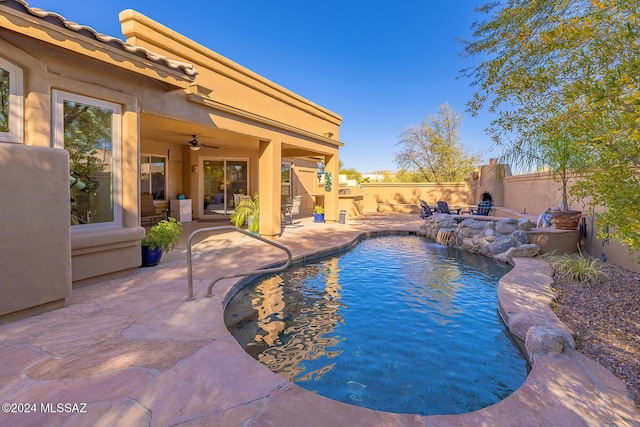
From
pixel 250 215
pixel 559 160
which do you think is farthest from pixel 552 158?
pixel 250 215

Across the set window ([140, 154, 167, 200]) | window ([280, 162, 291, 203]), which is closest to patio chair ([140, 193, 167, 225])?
window ([140, 154, 167, 200])

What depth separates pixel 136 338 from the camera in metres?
3.34

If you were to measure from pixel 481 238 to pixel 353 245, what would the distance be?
383cm

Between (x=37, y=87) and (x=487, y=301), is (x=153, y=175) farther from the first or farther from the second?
(x=487, y=301)

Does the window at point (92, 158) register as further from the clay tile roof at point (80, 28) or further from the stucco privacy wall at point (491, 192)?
the stucco privacy wall at point (491, 192)

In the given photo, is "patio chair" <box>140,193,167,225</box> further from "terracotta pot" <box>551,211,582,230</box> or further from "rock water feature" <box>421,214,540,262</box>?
"terracotta pot" <box>551,211,582,230</box>

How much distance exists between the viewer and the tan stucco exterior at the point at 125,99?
3.98 meters

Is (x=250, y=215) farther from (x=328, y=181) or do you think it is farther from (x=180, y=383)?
(x=180, y=383)

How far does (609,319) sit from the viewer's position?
170 inches

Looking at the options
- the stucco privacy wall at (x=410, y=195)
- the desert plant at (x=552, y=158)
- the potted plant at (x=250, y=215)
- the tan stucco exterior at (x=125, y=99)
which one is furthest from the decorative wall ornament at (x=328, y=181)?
→ the stucco privacy wall at (x=410, y=195)

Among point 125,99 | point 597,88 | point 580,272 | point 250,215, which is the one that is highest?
point 125,99

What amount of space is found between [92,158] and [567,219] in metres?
11.0

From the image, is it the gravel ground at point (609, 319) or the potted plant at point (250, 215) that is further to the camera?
Answer: the potted plant at point (250, 215)

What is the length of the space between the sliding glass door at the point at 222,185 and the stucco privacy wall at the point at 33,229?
9.91 metres
